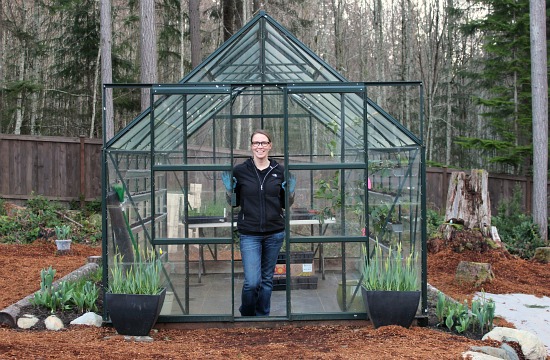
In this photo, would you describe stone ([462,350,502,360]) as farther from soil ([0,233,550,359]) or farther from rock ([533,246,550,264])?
Result: rock ([533,246,550,264])

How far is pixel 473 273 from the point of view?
749cm

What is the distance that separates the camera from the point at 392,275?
5027mm

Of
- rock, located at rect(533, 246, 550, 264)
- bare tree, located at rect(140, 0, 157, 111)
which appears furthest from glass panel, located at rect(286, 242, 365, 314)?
bare tree, located at rect(140, 0, 157, 111)

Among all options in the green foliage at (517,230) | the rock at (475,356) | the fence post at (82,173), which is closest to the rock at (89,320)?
the rock at (475,356)

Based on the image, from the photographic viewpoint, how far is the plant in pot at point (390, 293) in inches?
194

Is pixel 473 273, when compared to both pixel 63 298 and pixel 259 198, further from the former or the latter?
pixel 63 298

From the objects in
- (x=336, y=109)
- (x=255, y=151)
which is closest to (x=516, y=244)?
(x=336, y=109)

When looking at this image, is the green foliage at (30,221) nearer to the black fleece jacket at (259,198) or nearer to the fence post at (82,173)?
the fence post at (82,173)

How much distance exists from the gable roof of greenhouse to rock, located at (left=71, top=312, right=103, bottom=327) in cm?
145

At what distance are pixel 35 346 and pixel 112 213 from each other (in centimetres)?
154

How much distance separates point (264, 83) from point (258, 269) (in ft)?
5.14

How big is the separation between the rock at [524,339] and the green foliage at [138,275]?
256 centimetres

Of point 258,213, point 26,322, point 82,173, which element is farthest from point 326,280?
point 82,173

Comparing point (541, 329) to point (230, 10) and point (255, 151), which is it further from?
point (230, 10)
